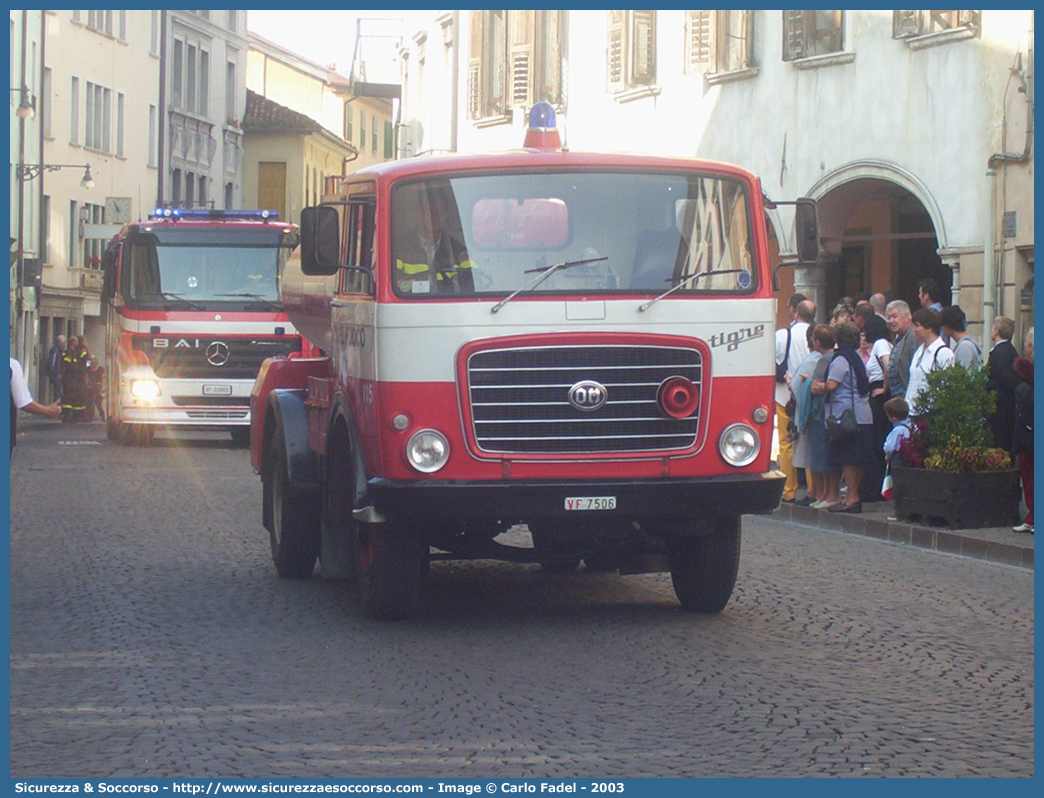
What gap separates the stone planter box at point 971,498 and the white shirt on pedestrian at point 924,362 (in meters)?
0.77

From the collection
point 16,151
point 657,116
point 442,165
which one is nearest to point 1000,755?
point 442,165

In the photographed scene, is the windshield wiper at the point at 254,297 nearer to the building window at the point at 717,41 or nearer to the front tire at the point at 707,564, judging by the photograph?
the building window at the point at 717,41

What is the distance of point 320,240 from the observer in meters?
10.2

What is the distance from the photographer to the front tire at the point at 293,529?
11992 millimetres

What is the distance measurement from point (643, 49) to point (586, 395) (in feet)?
73.1

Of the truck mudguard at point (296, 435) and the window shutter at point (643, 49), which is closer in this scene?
the truck mudguard at point (296, 435)

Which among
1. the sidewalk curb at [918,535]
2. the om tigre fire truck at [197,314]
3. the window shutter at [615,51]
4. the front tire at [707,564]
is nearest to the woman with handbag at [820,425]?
the sidewalk curb at [918,535]

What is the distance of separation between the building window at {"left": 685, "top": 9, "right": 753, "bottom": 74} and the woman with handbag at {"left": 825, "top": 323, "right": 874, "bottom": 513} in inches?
488

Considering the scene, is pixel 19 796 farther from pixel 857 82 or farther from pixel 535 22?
pixel 535 22

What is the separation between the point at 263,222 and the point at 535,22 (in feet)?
30.4

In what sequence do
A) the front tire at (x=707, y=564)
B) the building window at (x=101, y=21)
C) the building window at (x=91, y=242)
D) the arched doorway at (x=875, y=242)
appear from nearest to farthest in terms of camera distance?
the front tire at (x=707, y=564)
the arched doorway at (x=875, y=242)
the building window at (x=91, y=242)
the building window at (x=101, y=21)

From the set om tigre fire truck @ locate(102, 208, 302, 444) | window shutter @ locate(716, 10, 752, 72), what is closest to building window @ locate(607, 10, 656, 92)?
window shutter @ locate(716, 10, 752, 72)

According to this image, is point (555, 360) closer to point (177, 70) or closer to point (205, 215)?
point (205, 215)

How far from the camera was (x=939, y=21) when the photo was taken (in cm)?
2419
